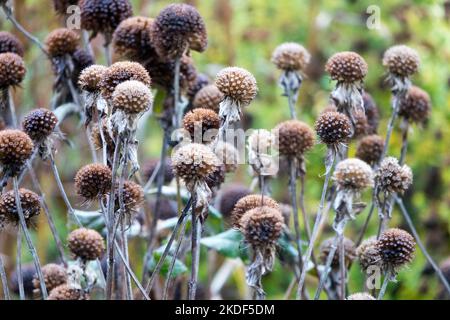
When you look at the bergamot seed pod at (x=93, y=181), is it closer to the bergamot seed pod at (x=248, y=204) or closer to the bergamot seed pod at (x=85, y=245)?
the bergamot seed pod at (x=85, y=245)

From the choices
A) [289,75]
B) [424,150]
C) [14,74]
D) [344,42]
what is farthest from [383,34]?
[14,74]

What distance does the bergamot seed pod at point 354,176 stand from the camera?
1.28 meters

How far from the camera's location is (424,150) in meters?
3.10

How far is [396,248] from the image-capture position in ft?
4.37

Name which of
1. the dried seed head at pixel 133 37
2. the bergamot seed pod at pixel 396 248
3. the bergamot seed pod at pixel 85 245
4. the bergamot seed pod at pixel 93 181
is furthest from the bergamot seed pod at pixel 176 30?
the bergamot seed pod at pixel 396 248

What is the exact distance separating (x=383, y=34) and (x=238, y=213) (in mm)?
2286

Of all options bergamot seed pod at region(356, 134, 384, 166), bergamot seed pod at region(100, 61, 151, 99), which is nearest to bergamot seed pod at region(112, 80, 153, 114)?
bergamot seed pod at region(100, 61, 151, 99)

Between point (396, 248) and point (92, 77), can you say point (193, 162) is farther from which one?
point (396, 248)

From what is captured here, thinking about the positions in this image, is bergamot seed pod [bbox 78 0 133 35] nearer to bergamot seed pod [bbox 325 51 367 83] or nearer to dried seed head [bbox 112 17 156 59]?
dried seed head [bbox 112 17 156 59]

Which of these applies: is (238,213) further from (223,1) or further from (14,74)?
(223,1)

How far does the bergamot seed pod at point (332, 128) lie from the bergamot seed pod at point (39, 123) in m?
0.50

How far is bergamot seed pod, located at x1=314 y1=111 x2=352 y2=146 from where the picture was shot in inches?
54.2

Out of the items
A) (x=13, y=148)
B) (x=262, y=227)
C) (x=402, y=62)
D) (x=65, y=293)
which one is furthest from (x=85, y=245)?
(x=402, y=62)

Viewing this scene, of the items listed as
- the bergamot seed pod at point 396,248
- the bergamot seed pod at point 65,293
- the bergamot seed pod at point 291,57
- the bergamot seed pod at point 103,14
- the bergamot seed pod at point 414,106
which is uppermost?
the bergamot seed pod at point 103,14
